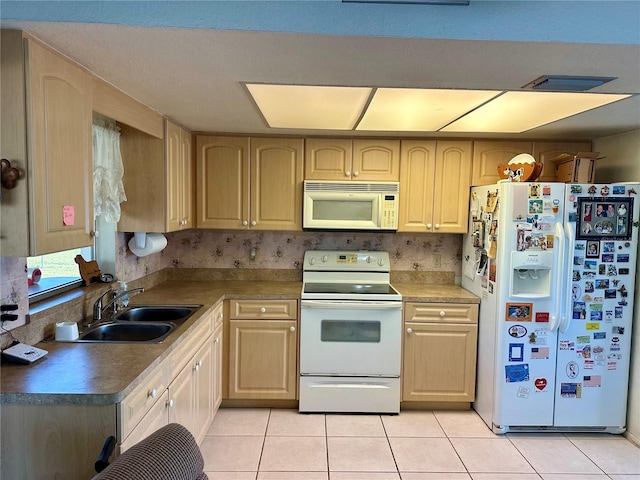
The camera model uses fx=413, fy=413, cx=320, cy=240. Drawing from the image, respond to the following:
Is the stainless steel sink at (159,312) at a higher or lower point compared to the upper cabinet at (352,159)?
lower

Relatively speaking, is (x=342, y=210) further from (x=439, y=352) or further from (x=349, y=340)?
(x=439, y=352)

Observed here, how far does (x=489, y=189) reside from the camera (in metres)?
2.82

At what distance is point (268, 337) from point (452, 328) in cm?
133

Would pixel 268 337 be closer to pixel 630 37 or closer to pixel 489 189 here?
pixel 489 189

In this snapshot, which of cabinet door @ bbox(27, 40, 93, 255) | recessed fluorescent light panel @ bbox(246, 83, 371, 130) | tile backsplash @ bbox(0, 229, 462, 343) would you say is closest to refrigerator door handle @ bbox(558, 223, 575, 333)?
tile backsplash @ bbox(0, 229, 462, 343)

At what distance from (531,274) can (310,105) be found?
5.90 feet

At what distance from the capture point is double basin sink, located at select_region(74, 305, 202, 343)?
6.83 feet

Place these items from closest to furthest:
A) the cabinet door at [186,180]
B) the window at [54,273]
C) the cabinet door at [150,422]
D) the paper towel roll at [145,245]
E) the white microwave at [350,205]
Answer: the cabinet door at [150,422] → the window at [54,273] → the paper towel roll at [145,245] → the cabinet door at [186,180] → the white microwave at [350,205]

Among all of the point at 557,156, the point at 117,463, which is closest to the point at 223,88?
the point at 117,463

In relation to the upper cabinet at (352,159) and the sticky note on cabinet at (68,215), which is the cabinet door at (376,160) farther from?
the sticky note on cabinet at (68,215)

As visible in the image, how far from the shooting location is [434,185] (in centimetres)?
319

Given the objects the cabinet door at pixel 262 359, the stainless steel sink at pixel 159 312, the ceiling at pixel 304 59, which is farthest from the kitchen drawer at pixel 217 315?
the ceiling at pixel 304 59

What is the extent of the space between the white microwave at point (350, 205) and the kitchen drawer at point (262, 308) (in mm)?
615

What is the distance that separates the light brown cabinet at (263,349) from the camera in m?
2.96
